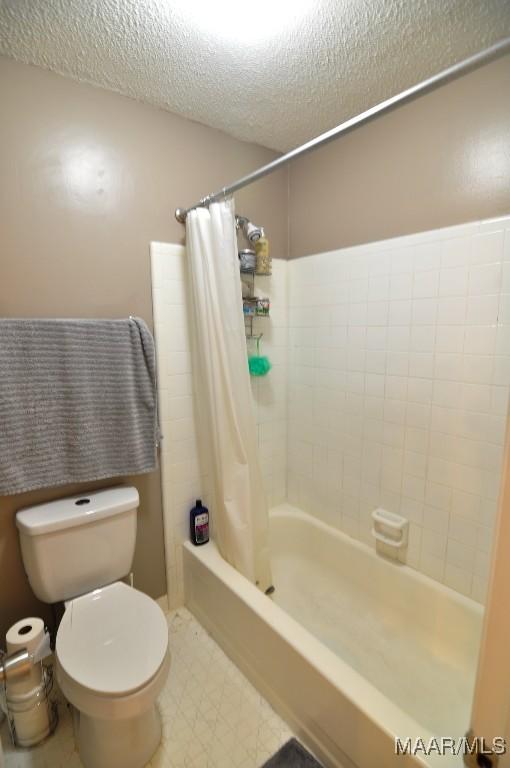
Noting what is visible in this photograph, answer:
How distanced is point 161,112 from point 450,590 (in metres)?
2.42

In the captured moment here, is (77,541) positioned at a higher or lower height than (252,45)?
lower

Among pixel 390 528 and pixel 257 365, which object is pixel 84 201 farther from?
pixel 390 528

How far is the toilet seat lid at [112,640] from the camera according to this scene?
1.06 m

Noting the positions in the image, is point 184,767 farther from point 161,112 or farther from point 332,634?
point 161,112

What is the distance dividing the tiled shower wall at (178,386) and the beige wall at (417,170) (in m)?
0.40

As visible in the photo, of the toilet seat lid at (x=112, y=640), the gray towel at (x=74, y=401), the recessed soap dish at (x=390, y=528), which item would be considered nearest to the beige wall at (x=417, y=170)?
the gray towel at (x=74, y=401)

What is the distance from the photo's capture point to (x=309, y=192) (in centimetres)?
200

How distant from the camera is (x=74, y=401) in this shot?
141cm

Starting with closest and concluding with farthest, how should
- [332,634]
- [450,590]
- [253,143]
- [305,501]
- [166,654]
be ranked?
1. [166,654]
2. [450,590]
3. [332,634]
4. [253,143]
5. [305,501]

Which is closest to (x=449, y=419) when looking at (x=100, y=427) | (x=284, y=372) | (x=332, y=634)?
(x=284, y=372)

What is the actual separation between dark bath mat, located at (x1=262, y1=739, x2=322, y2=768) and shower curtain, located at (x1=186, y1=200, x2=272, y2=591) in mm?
582

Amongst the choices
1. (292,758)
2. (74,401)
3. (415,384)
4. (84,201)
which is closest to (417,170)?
(415,384)

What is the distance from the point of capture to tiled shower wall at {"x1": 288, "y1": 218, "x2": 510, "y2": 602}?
4.47ft

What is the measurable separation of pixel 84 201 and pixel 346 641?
7.13 ft
